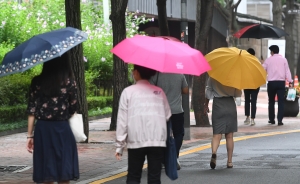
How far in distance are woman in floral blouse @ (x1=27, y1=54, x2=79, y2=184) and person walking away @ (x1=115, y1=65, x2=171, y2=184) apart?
1.71ft

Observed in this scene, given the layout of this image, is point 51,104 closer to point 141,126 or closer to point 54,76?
point 54,76

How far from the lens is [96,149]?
47.0 feet

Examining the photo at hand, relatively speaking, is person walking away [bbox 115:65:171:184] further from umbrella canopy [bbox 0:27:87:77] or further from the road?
the road

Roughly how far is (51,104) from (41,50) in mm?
512

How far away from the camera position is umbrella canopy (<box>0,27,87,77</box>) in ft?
24.5

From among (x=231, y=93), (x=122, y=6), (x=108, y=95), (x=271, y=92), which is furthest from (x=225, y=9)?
(x=231, y=93)

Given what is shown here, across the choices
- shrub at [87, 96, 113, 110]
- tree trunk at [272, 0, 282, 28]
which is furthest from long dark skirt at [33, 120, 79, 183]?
tree trunk at [272, 0, 282, 28]

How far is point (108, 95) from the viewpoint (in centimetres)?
2689

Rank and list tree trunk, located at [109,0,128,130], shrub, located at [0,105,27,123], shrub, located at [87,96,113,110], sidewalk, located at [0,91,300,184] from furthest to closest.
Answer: shrub, located at [87,96,113,110], shrub, located at [0,105,27,123], tree trunk, located at [109,0,128,130], sidewalk, located at [0,91,300,184]

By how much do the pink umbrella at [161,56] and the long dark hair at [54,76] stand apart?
1.59ft

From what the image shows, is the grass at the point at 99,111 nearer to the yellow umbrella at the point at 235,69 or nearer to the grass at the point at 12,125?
the grass at the point at 12,125

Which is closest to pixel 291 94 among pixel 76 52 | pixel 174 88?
pixel 76 52

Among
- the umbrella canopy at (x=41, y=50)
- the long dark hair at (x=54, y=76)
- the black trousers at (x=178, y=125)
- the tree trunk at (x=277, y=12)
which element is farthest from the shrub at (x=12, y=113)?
the tree trunk at (x=277, y=12)

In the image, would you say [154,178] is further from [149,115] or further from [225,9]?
[225,9]
